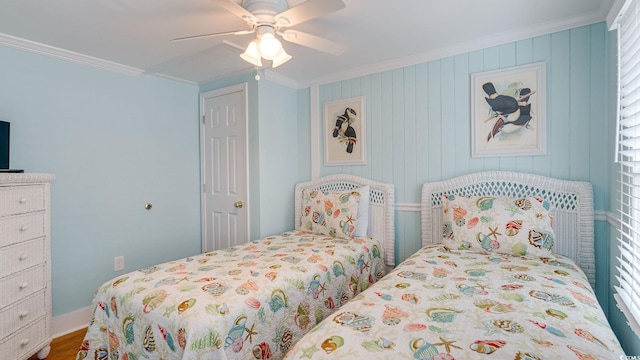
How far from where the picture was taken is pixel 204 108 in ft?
11.4

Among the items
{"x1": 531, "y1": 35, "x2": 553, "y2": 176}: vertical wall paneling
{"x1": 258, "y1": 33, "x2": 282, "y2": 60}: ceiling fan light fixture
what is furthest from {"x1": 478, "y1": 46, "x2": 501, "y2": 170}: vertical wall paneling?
{"x1": 258, "y1": 33, "x2": 282, "y2": 60}: ceiling fan light fixture

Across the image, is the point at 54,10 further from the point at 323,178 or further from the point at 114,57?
the point at 323,178

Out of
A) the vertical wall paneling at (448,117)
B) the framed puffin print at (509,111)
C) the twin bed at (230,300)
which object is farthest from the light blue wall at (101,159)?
the framed puffin print at (509,111)

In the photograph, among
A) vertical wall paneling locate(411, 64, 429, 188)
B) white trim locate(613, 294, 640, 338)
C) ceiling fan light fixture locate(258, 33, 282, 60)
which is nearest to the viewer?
white trim locate(613, 294, 640, 338)

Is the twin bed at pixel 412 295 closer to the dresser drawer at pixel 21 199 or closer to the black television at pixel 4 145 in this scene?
the dresser drawer at pixel 21 199

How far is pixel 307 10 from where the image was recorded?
1523 millimetres

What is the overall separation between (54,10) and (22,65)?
0.79 metres

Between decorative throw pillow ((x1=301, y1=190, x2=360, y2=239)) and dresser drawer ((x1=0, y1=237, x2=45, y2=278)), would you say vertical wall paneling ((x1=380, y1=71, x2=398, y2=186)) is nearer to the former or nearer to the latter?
decorative throw pillow ((x1=301, y1=190, x2=360, y2=239))

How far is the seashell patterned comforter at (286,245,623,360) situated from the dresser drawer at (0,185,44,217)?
199 cm

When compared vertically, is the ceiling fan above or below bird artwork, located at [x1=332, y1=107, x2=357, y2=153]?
above

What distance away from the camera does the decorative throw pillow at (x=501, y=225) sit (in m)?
1.94

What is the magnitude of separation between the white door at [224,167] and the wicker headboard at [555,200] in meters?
1.81

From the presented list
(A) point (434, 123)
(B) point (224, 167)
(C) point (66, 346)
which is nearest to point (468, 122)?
(A) point (434, 123)

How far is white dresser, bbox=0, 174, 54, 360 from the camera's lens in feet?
6.02
